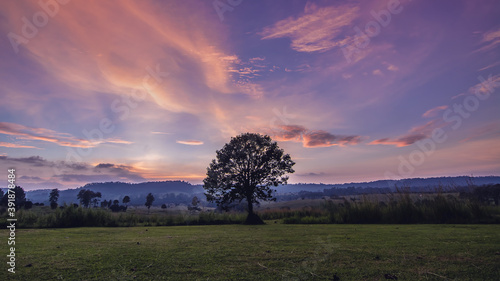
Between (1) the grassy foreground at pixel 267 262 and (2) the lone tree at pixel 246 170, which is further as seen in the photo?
(2) the lone tree at pixel 246 170

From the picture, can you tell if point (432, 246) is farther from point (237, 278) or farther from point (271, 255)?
point (237, 278)

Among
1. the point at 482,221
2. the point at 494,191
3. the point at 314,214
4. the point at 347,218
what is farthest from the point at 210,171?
the point at 494,191

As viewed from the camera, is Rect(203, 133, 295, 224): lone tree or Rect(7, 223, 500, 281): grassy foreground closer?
Rect(7, 223, 500, 281): grassy foreground

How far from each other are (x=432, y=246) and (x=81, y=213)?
18600 mm

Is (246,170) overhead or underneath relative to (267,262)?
overhead

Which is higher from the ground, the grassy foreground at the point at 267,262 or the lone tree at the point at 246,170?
the lone tree at the point at 246,170

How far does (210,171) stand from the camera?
2066 cm

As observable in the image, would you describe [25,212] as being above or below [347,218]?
above

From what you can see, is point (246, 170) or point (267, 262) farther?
point (246, 170)

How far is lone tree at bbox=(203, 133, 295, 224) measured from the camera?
20.0 metres

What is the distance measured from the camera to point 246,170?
20.1 metres

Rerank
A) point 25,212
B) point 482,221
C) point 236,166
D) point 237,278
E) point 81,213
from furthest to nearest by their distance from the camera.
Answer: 1. point 236,166
2. point 81,213
3. point 25,212
4. point 482,221
5. point 237,278

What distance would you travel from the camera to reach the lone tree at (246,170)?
20.0m

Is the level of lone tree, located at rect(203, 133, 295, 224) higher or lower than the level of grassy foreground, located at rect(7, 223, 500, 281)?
higher
